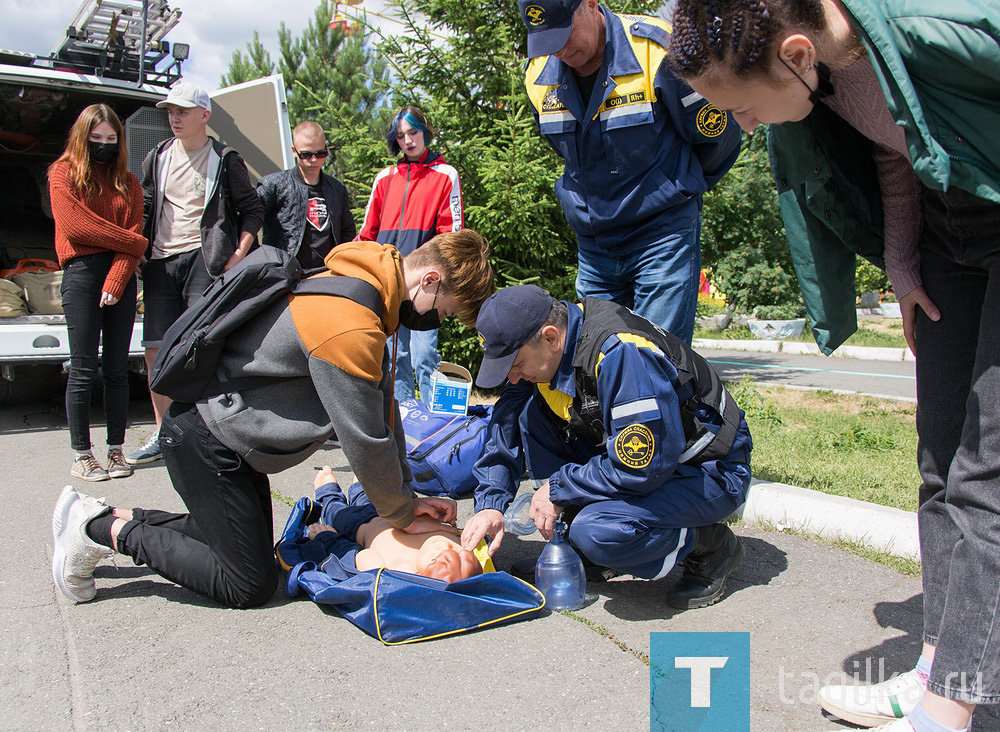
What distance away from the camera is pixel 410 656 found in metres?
2.42

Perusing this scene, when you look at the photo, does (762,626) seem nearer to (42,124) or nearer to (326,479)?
(326,479)

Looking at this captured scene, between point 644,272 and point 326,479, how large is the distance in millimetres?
1630

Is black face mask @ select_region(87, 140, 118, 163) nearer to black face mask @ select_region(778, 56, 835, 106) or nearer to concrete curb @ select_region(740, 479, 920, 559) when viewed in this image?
concrete curb @ select_region(740, 479, 920, 559)

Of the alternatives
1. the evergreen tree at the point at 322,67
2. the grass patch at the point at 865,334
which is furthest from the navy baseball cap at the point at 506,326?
the evergreen tree at the point at 322,67

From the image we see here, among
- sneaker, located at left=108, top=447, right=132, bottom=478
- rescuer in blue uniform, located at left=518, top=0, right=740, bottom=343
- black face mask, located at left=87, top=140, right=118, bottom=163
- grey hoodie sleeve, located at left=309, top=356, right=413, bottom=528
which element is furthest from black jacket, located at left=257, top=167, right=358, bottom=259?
grey hoodie sleeve, located at left=309, top=356, right=413, bottom=528

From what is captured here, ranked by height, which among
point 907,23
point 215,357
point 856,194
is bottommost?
point 215,357

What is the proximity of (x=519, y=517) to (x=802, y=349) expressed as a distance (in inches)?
386

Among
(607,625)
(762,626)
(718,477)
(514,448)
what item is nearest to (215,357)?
A: (514,448)

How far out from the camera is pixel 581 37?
3.16 m

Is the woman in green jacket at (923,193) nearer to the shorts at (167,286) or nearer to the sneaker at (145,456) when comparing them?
the shorts at (167,286)

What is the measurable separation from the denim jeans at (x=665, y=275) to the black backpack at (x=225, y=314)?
128cm

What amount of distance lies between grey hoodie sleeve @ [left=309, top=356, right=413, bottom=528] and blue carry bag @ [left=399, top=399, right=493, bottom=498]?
1345 mm

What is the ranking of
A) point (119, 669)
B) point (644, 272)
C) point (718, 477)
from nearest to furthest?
point (119, 669) → point (718, 477) → point (644, 272)

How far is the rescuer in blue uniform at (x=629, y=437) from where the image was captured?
258 cm
